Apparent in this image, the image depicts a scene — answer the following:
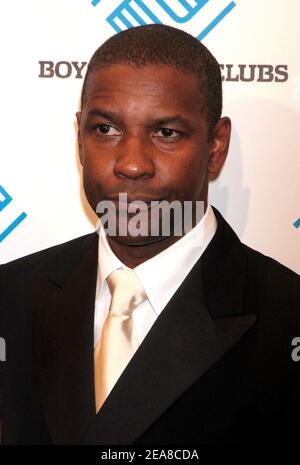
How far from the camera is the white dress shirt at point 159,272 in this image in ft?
3.82

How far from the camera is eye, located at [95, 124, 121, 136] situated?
1125mm

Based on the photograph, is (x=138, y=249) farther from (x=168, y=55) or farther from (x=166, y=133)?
(x=168, y=55)

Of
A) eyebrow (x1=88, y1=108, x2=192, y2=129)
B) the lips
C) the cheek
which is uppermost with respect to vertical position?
eyebrow (x1=88, y1=108, x2=192, y2=129)

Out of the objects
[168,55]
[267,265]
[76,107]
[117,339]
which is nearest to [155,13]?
[76,107]

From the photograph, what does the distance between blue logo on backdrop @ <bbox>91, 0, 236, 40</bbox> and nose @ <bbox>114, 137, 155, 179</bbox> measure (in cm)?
48

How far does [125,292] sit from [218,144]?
1.04 ft

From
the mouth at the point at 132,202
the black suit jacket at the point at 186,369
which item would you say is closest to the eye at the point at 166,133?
the mouth at the point at 132,202

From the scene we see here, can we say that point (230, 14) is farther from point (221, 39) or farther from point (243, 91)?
point (243, 91)

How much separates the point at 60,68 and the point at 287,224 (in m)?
0.61

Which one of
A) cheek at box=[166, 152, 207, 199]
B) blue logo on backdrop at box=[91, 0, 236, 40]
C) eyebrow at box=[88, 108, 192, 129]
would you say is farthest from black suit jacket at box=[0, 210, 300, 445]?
blue logo on backdrop at box=[91, 0, 236, 40]

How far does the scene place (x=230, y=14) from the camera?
147 centimetres

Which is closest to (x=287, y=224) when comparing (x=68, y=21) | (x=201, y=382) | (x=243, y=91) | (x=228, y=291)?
(x=243, y=91)

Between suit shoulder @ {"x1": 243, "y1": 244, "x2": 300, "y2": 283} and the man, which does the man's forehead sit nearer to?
the man

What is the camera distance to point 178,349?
1108mm
